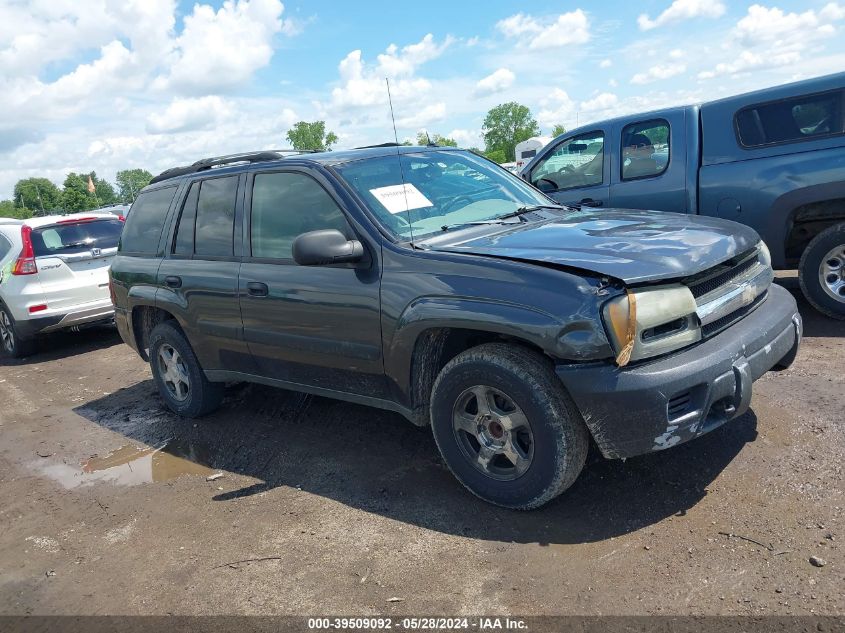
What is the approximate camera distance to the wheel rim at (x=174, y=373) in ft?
17.4

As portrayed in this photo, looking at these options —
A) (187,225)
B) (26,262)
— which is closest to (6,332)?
(26,262)

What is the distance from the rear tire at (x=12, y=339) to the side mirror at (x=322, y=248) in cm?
650

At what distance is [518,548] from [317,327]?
171cm

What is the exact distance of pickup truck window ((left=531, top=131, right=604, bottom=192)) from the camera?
675 cm

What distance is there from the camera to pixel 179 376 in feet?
17.6

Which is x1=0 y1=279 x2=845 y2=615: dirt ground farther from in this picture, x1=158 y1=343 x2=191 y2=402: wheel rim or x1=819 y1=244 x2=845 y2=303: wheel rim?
x1=819 y1=244 x2=845 y2=303: wheel rim

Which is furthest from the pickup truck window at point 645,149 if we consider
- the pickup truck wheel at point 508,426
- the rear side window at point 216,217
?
the pickup truck wheel at point 508,426

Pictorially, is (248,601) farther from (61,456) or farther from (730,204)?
(730,204)

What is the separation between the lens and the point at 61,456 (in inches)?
200

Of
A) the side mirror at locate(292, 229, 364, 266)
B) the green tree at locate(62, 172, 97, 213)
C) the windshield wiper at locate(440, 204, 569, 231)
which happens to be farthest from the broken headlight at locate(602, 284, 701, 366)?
the green tree at locate(62, 172, 97, 213)

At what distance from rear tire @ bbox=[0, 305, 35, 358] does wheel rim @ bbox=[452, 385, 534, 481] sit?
7173 mm

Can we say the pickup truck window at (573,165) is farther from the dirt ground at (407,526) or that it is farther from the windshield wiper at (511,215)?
the dirt ground at (407,526)

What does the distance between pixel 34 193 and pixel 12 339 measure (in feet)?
368

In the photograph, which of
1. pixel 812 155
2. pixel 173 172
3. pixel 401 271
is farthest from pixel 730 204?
pixel 173 172
